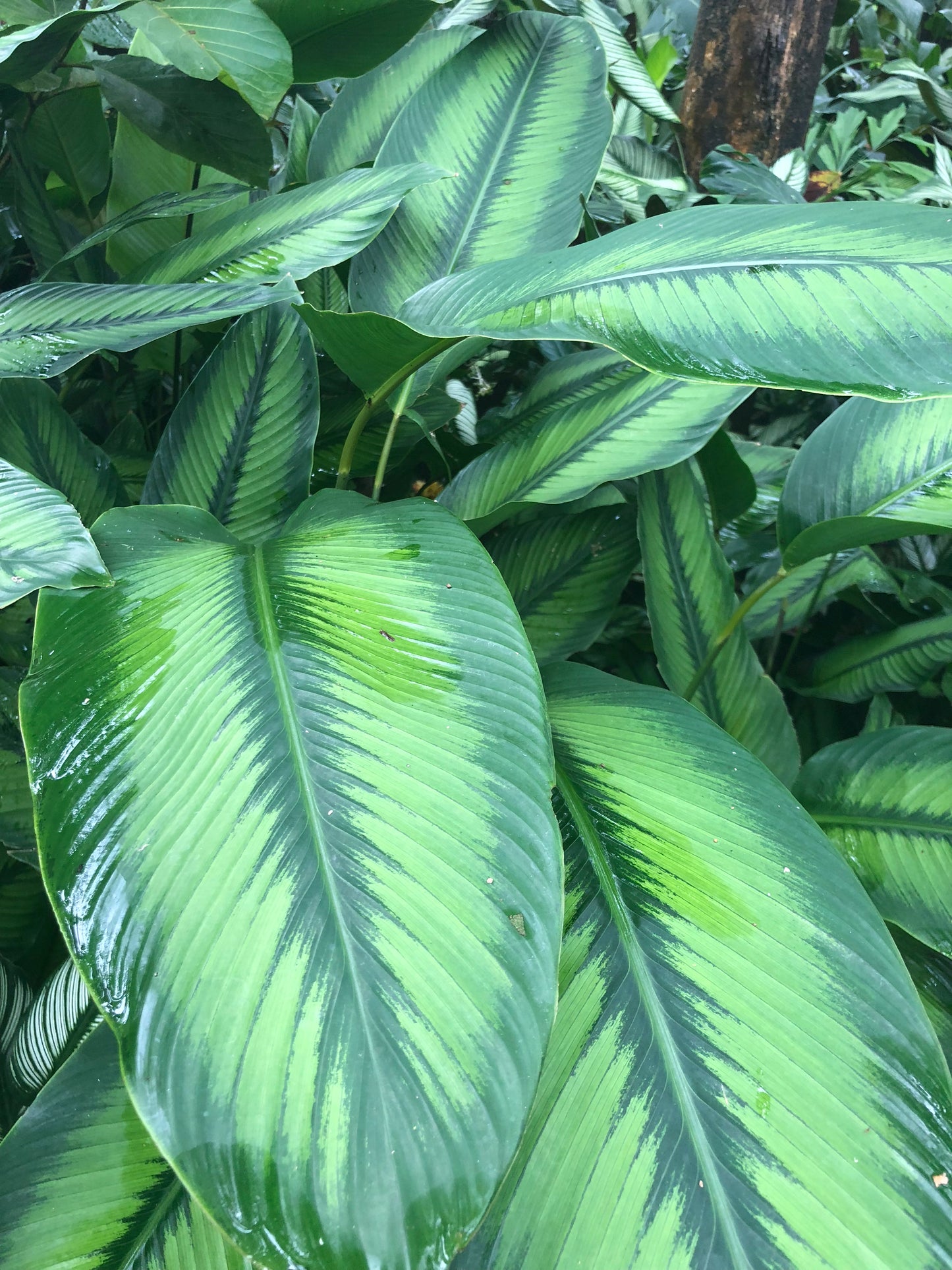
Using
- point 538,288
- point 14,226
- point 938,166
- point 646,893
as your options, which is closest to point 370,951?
point 646,893

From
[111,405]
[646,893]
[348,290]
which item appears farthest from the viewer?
[111,405]

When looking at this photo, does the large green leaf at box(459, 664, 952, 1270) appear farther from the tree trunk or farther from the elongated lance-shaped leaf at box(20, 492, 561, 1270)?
the tree trunk

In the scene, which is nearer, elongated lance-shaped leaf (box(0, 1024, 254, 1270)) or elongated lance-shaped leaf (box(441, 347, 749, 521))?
elongated lance-shaped leaf (box(0, 1024, 254, 1270))

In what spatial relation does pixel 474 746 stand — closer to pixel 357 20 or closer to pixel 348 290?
pixel 348 290

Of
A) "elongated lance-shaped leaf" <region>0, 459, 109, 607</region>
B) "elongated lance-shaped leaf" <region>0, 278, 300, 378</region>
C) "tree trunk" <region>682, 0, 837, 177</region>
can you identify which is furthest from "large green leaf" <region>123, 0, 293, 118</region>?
"tree trunk" <region>682, 0, 837, 177</region>

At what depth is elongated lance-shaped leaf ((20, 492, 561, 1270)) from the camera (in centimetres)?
32

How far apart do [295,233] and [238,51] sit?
0.55ft

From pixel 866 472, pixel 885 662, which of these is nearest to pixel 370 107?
pixel 866 472

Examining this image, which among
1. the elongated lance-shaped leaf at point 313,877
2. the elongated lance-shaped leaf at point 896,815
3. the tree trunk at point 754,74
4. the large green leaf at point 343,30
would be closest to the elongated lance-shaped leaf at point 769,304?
the elongated lance-shaped leaf at point 313,877

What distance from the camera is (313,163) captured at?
0.99 m

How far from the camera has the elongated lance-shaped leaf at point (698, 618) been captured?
775 millimetres

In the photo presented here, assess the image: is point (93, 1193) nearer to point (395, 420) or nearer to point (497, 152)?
point (395, 420)

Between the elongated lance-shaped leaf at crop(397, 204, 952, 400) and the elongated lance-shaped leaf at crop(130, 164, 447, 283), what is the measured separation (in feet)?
0.68

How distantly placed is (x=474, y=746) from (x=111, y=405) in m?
0.95
